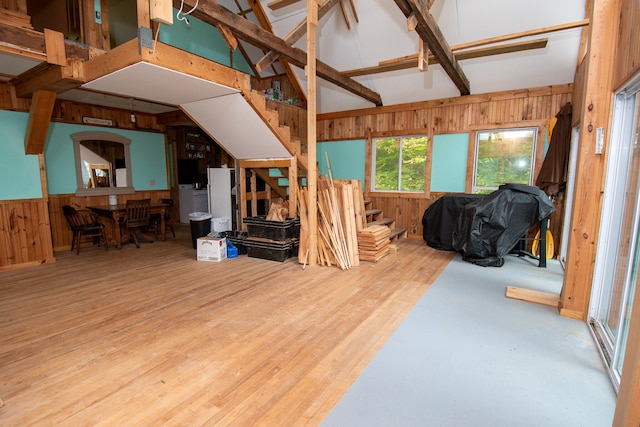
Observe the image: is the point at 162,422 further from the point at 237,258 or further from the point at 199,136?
the point at 199,136

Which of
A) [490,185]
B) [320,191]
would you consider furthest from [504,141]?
[320,191]

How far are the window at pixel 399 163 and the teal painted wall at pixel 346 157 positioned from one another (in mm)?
315

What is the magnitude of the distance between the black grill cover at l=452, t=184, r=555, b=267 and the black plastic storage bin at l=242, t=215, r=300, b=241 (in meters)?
2.73

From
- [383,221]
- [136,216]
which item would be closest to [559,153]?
[383,221]

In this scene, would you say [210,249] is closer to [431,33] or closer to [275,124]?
[275,124]

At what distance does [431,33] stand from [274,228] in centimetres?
343

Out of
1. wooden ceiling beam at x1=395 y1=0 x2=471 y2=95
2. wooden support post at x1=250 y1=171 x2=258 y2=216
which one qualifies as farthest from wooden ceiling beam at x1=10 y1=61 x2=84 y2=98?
wooden ceiling beam at x1=395 y1=0 x2=471 y2=95

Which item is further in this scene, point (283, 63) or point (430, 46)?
point (283, 63)

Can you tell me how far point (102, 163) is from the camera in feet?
20.8

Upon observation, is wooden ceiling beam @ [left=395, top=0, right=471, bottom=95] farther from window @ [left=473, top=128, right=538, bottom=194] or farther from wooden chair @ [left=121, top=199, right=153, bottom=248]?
wooden chair @ [left=121, top=199, right=153, bottom=248]

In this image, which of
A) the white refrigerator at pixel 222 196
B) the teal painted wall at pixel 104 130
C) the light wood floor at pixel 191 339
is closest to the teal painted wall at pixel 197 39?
the teal painted wall at pixel 104 130

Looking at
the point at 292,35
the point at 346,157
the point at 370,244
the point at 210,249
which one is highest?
the point at 292,35

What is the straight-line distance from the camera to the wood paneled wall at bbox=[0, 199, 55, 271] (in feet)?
15.1

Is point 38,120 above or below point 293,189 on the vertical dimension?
above
